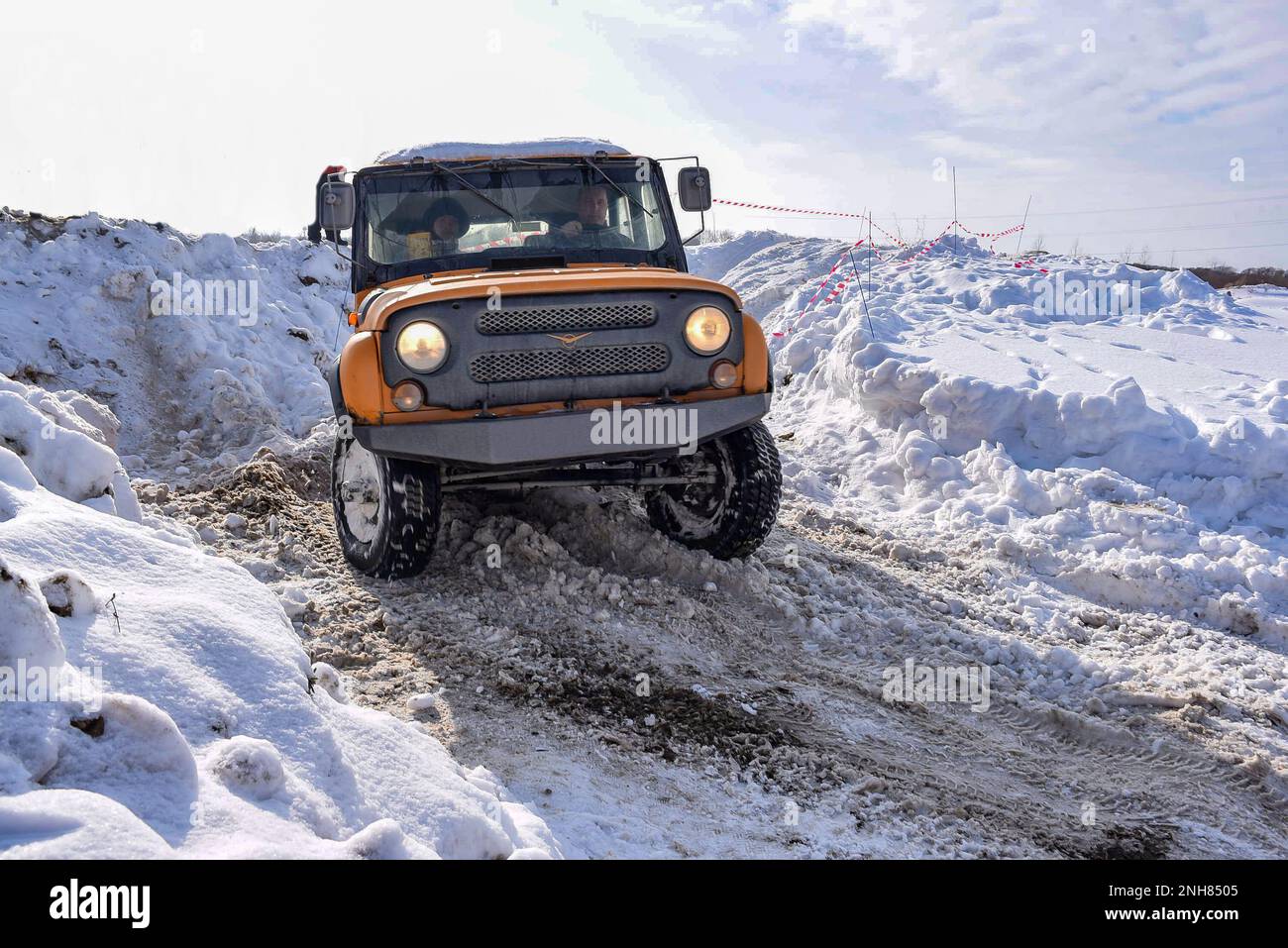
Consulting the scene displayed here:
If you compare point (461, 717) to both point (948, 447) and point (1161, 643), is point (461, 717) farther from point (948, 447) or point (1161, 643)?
point (948, 447)

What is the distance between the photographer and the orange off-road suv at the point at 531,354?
454 centimetres

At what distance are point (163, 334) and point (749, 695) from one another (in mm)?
8018

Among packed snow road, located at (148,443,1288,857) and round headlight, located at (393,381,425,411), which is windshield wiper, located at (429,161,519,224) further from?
packed snow road, located at (148,443,1288,857)

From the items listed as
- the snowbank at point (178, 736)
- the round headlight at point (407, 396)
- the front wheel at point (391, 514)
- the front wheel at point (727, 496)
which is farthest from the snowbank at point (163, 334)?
the snowbank at point (178, 736)

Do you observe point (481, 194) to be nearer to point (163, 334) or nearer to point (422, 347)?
point (422, 347)

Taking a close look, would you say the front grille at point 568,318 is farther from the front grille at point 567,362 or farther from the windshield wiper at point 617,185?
the windshield wiper at point 617,185

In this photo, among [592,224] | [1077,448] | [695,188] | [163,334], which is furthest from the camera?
[163,334]

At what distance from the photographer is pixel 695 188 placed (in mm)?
6129

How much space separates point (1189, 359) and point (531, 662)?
8334mm

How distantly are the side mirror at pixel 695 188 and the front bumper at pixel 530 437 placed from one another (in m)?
1.96

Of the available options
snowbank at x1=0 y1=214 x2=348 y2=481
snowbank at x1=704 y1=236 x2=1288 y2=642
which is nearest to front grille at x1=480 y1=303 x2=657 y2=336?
snowbank at x1=704 y1=236 x2=1288 y2=642

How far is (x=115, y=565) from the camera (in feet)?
10.4

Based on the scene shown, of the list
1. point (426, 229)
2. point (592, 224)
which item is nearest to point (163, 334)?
point (426, 229)
